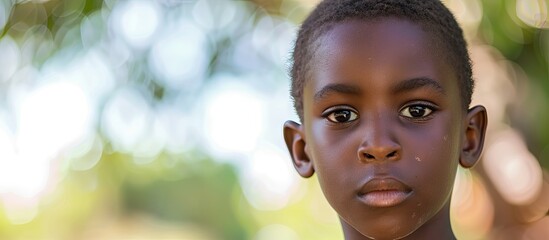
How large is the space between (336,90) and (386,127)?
0.15 m

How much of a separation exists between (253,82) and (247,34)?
265 mm

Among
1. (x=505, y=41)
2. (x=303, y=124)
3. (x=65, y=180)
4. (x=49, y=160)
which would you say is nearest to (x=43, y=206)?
(x=65, y=180)

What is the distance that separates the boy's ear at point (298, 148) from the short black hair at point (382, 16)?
6 centimetres

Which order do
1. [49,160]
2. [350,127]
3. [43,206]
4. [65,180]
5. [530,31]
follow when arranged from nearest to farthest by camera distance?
1. [350,127]
2. [530,31]
3. [49,160]
4. [65,180]
5. [43,206]

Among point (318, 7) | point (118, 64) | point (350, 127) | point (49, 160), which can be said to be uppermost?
point (118, 64)

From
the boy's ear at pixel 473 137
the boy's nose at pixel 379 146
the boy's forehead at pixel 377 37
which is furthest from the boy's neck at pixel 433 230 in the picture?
the boy's forehead at pixel 377 37

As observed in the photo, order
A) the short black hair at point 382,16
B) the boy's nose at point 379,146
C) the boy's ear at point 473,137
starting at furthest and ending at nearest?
the boy's ear at point 473,137 → the short black hair at point 382,16 → the boy's nose at point 379,146

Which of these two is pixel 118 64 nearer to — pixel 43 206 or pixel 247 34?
pixel 247 34

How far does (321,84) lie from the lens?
193cm

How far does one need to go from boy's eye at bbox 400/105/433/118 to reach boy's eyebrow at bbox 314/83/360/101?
0.11 m

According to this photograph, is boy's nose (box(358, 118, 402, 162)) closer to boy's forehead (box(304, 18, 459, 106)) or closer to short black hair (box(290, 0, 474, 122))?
boy's forehead (box(304, 18, 459, 106))

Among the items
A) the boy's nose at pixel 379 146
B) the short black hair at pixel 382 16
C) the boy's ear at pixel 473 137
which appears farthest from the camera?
the boy's ear at pixel 473 137

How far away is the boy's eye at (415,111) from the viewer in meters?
1.83

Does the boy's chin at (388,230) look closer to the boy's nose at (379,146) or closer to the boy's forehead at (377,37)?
the boy's nose at (379,146)
